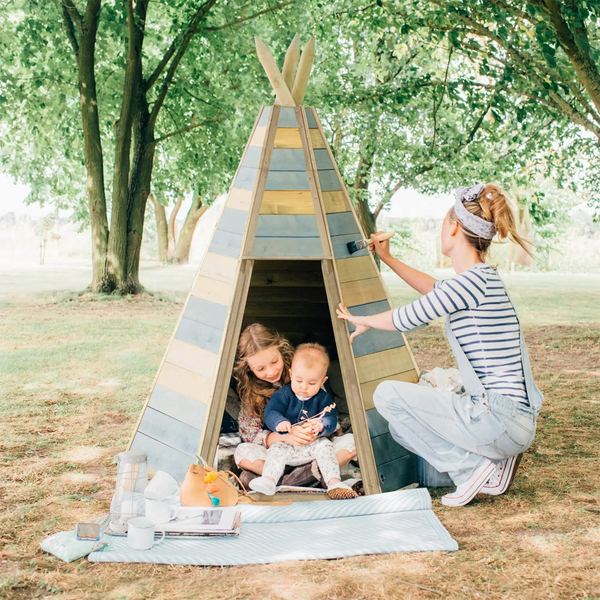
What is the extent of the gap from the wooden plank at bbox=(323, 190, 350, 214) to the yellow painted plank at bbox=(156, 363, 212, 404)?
114 centimetres

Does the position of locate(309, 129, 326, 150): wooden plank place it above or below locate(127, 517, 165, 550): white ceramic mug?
above

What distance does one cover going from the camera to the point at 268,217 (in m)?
3.46

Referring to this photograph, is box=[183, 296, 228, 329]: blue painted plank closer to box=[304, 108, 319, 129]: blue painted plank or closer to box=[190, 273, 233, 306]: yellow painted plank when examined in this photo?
box=[190, 273, 233, 306]: yellow painted plank

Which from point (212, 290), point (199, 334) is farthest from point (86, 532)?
point (212, 290)

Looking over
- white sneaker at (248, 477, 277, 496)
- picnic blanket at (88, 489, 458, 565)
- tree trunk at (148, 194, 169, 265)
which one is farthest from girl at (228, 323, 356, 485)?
tree trunk at (148, 194, 169, 265)

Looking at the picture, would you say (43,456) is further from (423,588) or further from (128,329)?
(128,329)

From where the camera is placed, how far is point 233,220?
3570 mm

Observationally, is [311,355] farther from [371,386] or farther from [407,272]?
[407,272]

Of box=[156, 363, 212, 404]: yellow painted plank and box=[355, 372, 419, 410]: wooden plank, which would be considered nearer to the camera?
box=[156, 363, 212, 404]: yellow painted plank

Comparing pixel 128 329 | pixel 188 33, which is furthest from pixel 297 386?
pixel 188 33

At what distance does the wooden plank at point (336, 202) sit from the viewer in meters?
3.61

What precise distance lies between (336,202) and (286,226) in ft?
1.27

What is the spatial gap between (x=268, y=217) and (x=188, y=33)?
329 inches

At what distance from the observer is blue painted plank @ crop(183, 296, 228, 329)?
136 inches
